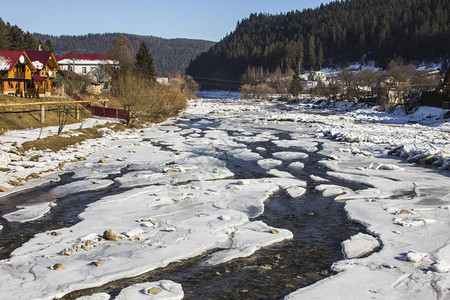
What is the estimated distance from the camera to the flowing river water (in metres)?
6.23

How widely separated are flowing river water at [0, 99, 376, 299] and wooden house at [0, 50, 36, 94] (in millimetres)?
27450

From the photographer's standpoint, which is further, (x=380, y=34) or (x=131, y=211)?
(x=380, y=34)

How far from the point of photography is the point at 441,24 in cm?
11656

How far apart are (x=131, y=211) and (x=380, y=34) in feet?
459

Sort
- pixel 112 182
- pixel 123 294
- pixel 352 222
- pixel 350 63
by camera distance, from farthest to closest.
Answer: pixel 350 63
pixel 112 182
pixel 352 222
pixel 123 294

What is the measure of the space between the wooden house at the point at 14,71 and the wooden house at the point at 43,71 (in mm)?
1138

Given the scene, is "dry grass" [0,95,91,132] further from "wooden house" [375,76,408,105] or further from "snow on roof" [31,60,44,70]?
"wooden house" [375,76,408,105]

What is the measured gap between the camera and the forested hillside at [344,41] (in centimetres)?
11812

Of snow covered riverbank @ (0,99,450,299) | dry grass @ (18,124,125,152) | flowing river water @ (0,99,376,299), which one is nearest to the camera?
flowing river water @ (0,99,376,299)

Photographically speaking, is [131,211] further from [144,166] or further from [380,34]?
[380,34]

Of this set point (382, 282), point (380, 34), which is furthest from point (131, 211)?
point (380, 34)

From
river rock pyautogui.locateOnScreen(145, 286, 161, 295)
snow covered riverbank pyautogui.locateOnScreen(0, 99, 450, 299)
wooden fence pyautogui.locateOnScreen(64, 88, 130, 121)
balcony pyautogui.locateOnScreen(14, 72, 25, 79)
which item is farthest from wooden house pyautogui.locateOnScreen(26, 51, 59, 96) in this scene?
river rock pyautogui.locateOnScreen(145, 286, 161, 295)

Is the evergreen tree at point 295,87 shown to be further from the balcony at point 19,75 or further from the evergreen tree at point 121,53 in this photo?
the balcony at point 19,75

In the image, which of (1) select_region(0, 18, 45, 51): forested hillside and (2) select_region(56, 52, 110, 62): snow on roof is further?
(2) select_region(56, 52, 110, 62): snow on roof
